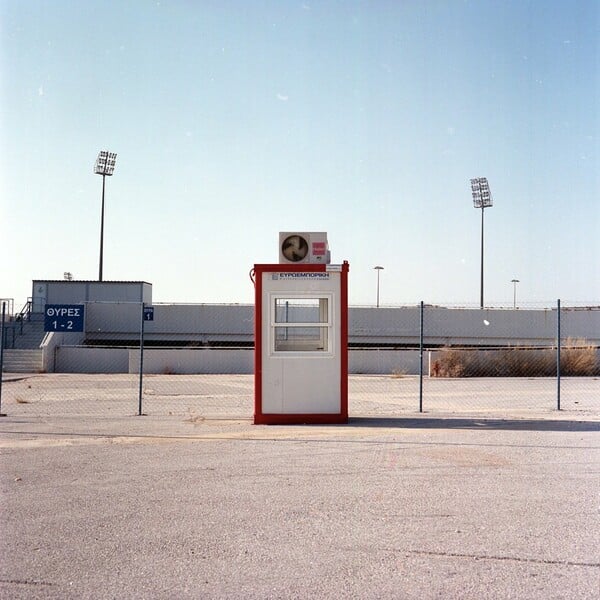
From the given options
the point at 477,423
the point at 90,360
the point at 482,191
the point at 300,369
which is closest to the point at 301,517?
the point at 300,369

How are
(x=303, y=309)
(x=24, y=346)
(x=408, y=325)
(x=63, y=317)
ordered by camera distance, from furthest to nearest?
1. (x=408, y=325)
2. (x=24, y=346)
3. (x=63, y=317)
4. (x=303, y=309)

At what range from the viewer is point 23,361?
99.6 ft

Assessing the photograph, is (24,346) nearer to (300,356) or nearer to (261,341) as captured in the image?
(261,341)

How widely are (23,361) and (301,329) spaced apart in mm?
21032

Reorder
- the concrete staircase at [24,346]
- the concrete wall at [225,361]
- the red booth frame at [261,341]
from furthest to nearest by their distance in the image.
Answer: the concrete staircase at [24,346], the concrete wall at [225,361], the red booth frame at [261,341]

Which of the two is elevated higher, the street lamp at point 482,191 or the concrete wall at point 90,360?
the street lamp at point 482,191

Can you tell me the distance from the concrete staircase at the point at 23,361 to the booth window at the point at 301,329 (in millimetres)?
19535

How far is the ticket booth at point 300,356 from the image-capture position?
1242 centimetres

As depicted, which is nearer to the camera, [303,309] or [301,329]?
[301,329]

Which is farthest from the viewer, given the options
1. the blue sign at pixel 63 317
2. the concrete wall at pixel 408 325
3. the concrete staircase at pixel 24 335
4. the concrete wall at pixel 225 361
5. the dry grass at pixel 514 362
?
the concrete wall at pixel 408 325

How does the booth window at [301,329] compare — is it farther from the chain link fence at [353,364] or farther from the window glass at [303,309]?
the chain link fence at [353,364]

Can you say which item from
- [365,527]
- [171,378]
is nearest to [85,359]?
[171,378]

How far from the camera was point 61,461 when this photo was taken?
29.0 feet

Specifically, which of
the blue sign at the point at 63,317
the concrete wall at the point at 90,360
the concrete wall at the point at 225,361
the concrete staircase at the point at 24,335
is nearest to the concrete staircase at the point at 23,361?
the concrete wall at the point at 90,360
